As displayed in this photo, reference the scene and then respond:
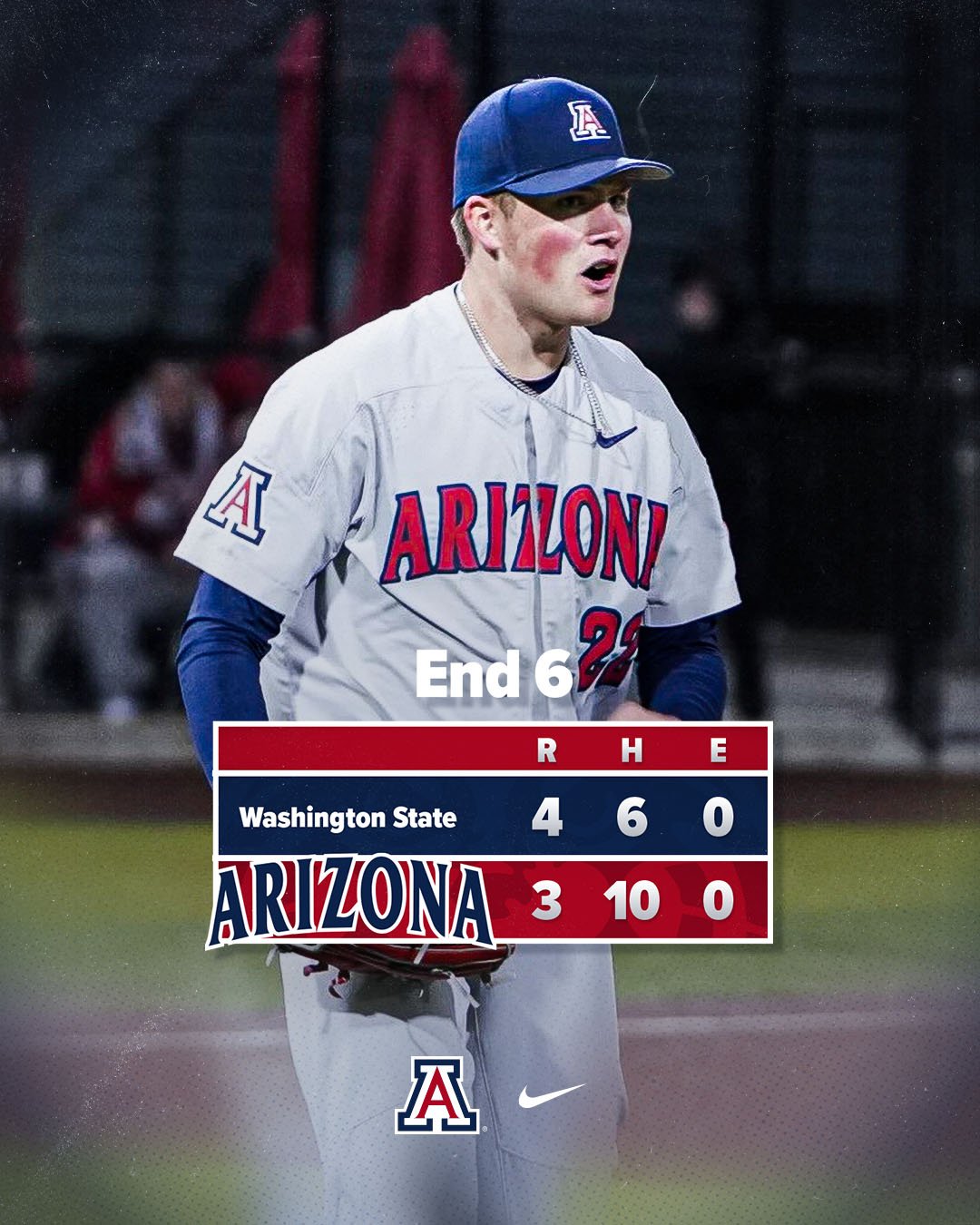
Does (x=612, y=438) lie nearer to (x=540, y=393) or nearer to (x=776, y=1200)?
(x=540, y=393)

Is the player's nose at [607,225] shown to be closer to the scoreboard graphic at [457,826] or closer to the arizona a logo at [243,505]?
the arizona a logo at [243,505]

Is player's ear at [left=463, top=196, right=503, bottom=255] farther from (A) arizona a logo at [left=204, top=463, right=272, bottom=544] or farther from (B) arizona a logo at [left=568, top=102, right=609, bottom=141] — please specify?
(A) arizona a logo at [left=204, top=463, right=272, bottom=544]

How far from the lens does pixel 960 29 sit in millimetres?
1930

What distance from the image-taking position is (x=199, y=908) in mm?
1940

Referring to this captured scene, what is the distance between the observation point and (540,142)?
185 cm

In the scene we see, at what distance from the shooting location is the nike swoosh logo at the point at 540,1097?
197 cm

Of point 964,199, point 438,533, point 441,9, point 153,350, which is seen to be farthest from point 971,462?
point 153,350

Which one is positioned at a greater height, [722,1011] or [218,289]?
[218,289]

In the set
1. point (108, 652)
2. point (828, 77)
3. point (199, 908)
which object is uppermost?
point (828, 77)

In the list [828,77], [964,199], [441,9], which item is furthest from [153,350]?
[964,199]

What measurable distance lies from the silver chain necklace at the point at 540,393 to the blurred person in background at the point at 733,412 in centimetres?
11

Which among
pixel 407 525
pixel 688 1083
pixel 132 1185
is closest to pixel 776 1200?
pixel 688 1083

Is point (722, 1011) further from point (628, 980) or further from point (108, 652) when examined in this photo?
point (108, 652)

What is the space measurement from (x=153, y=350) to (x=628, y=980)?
3.54 ft
